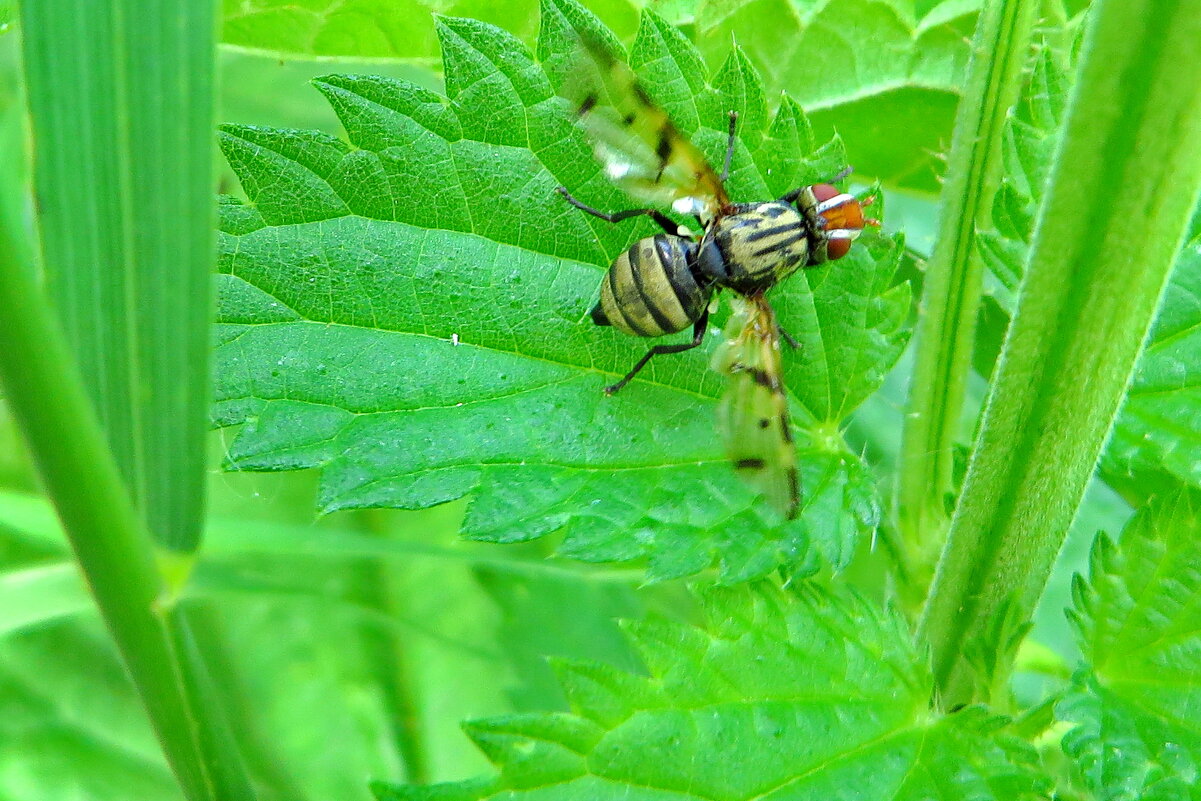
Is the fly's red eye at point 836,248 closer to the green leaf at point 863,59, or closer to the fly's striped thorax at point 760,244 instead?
the fly's striped thorax at point 760,244

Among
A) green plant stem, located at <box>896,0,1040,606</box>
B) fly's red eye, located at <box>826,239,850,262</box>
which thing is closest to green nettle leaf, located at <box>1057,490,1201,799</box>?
green plant stem, located at <box>896,0,1040,606</box>

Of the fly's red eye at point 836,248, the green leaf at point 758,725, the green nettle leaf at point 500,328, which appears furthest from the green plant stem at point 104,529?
the fly's red eye at point 836,248

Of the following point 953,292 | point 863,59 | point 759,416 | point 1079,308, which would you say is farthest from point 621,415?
point 863,59

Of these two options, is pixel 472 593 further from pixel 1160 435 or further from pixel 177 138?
pixel 177 138

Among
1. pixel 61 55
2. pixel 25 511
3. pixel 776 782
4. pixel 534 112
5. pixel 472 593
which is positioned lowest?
pixel 472 593

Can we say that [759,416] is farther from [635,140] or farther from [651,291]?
[635,140]

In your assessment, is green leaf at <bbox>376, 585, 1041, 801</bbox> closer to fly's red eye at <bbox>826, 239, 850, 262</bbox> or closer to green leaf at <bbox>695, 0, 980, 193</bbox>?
fly's red eye at <bbox>826, 239, 850, 262</bbox>

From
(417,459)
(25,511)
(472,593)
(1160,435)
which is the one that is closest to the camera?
(417,459)

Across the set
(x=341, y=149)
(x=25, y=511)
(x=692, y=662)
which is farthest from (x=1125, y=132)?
(x=25, y=511)
